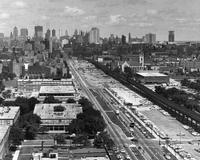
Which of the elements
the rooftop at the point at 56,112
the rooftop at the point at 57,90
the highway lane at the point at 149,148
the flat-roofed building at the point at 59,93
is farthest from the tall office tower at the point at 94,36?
the highway lane at the point at 149,148

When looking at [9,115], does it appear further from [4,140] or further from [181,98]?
[181,98]

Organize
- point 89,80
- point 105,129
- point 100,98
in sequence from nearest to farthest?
point 105,129, point 100,98, point 89,80

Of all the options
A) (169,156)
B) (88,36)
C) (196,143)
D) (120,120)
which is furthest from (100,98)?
(88,36)

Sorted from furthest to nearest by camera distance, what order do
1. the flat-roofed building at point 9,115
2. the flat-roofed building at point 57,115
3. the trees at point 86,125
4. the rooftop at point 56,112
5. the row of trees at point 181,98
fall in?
the row of trees at point 181,98, the rooftop at point 56,112, the flat-roofed building at point 57,115, the flat-roofed building at point 9,115, the trees at point 86,125

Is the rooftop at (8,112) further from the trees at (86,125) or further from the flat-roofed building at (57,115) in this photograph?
the trees at (86,125)

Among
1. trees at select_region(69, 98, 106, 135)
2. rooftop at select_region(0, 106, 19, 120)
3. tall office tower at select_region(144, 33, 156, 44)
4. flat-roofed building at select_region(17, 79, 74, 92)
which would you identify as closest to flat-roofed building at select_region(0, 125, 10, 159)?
rooftop at select_region(0, 106, 19, 120)

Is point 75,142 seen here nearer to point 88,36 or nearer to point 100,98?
A: point 100,98

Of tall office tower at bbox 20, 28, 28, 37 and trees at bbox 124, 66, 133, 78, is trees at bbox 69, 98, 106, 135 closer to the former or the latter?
trees at bbox 124, 66, 133, 78
